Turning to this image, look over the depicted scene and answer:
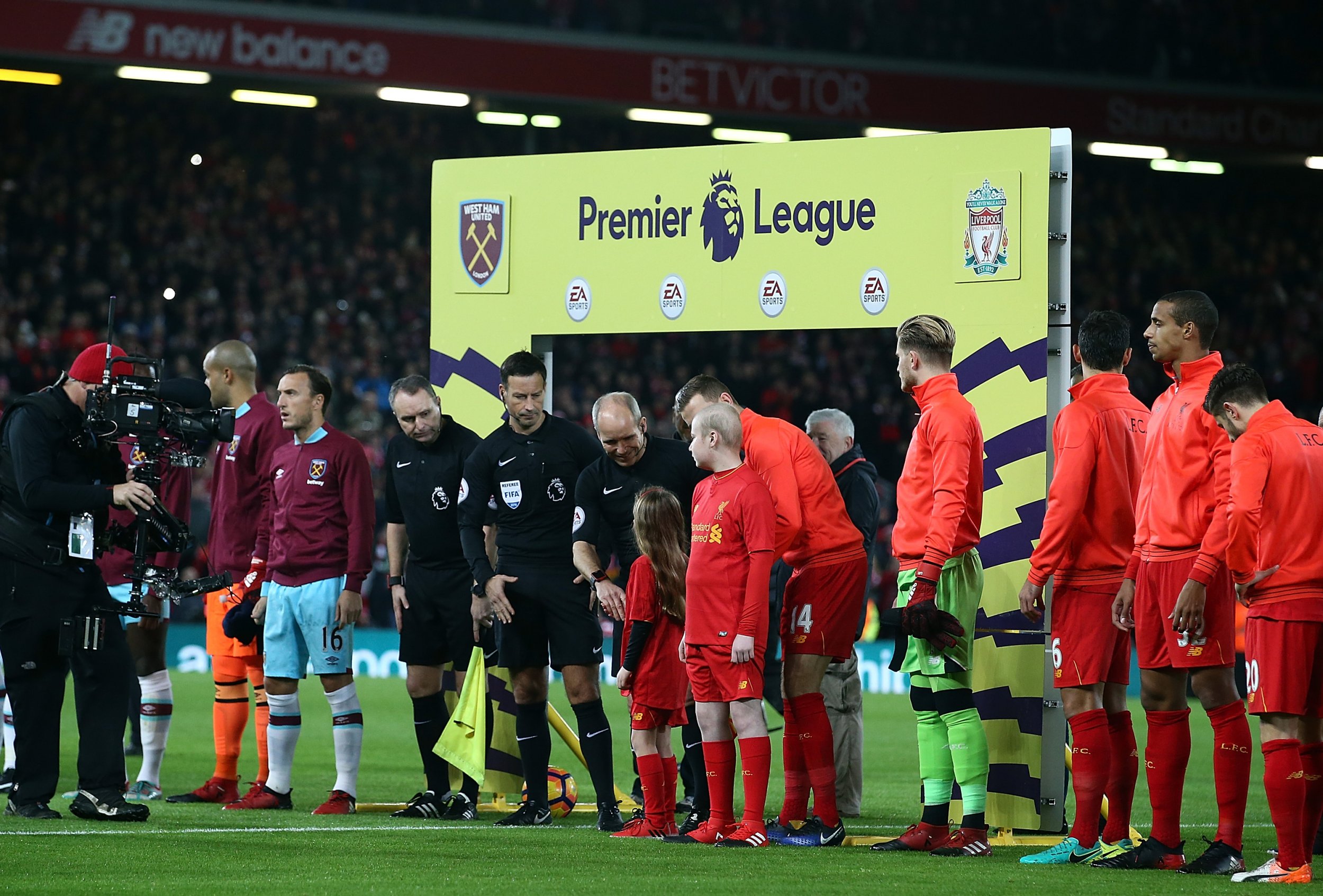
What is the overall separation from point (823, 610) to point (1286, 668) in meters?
2.24

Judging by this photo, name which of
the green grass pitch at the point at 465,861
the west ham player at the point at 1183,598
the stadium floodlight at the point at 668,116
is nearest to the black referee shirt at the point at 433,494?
the green grass pitch at the point at 465,861

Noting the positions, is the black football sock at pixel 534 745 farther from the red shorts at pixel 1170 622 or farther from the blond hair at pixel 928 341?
the red shorts at pixel 1170 622

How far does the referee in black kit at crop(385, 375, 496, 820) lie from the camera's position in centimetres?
907

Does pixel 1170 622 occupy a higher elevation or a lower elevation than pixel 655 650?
higher

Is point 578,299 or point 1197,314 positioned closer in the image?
point 1197,314

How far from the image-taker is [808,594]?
791cm

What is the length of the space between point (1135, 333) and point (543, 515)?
21.3 m

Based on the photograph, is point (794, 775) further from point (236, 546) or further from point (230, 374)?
point (230, 374)

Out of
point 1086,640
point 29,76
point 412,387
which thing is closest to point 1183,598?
point 1086,640

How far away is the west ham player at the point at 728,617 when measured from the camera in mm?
7387

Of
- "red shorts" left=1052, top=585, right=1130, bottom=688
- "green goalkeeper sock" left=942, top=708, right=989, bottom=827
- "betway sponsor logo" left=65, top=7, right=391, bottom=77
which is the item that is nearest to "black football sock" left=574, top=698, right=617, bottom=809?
"green goalkeeper sock" left=942, top=708, right=989, bottom=827

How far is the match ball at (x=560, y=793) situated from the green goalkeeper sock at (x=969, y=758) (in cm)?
263

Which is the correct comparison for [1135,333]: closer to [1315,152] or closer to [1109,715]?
[1315,152]

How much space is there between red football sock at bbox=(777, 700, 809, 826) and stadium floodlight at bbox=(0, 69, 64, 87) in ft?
67.0
